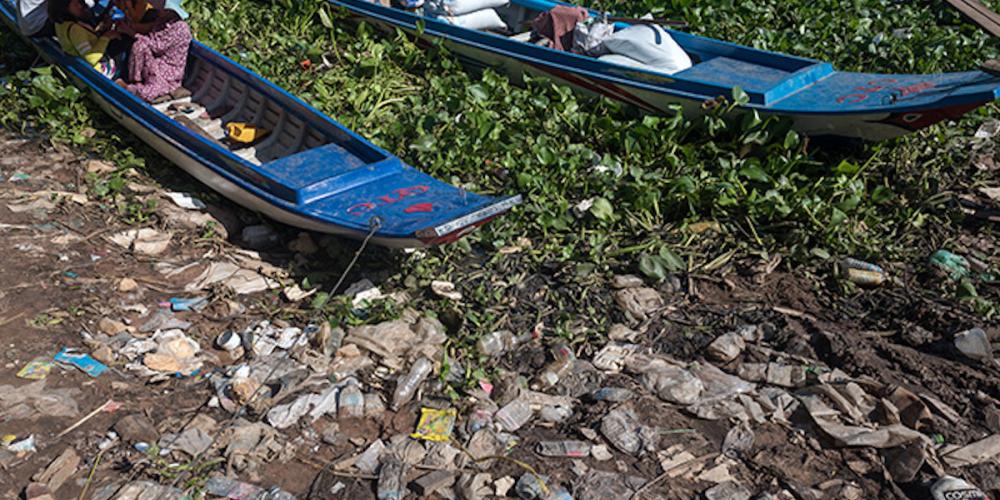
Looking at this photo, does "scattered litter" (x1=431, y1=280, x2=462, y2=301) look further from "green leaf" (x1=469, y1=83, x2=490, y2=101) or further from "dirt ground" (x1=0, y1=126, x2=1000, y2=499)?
"green leaf" (x1=469, y1=83, x2=490, y2=101)

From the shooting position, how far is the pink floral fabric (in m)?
6.47

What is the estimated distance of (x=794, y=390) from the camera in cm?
417

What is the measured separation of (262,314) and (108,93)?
94.3 inches

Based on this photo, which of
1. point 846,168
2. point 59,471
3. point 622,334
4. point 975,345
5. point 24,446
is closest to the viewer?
point 59,471

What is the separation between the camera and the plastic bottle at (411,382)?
407cm

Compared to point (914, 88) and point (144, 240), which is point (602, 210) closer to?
point (914, 88)

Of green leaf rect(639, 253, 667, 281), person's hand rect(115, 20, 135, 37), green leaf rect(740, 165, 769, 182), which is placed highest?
person's hand rect(115, 20, 135, 37)

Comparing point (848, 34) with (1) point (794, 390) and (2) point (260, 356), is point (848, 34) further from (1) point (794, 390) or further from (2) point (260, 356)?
(2) point (260, 356)

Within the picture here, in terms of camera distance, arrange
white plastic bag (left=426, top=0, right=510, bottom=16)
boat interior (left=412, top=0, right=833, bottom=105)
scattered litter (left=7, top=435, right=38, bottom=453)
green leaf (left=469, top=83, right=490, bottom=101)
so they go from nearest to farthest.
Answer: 1. scattered litter (left=7, top=435, right=38, bottom=453)
2. boat interior (left=412, top=0, right=833, bottom=105)
3. green leaf (left=469, top=83, right=490, bottom=101)
4. white plastic bag (left=426, top=0, right=510, bottom=16)

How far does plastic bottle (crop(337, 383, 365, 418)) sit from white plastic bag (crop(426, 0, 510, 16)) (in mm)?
4258

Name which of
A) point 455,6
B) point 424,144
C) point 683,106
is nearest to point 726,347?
point 683,106

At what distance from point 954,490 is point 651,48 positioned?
3919mm

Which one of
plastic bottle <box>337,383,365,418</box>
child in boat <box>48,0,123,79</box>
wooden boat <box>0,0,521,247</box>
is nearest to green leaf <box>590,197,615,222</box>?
wooden boat <box>0,0,521,247</box>

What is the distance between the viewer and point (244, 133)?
6.07 m
